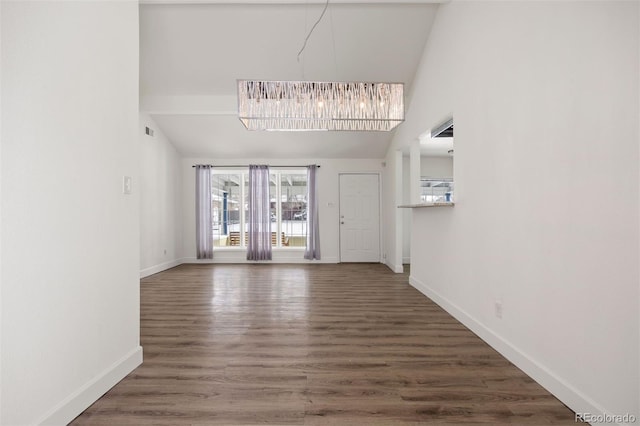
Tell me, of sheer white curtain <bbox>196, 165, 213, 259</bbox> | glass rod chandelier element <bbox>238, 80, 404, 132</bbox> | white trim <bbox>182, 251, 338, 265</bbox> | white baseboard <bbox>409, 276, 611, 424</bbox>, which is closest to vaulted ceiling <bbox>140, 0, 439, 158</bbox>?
glass rod chandelier element <bbox>238, 80, 404, 132</bbox>

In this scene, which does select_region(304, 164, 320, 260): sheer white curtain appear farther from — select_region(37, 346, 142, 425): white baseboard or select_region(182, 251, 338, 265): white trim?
select_region(37, 346, 142, 425): white baseboard

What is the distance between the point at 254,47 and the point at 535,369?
462cm

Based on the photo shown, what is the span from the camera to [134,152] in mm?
2131

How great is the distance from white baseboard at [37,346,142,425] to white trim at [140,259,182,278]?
3566mm

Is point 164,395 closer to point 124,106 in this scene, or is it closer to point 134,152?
point 134,152

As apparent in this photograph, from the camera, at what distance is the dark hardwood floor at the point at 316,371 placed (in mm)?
1600

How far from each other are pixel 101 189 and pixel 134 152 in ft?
1.45

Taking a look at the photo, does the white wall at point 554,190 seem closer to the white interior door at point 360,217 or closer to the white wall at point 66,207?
the white wall at point 66,207

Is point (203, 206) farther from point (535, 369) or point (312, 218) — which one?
point (535, 369)

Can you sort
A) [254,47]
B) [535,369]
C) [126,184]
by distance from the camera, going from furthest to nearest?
[254,47] → [126,184] → [535,369]

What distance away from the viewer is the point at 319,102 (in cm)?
297

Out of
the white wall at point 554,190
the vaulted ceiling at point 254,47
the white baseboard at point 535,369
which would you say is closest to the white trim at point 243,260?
the vaulted ceiling at point 254,47

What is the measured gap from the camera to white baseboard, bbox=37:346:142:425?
148 centimetres

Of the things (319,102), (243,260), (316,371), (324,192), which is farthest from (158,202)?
(316,371)
